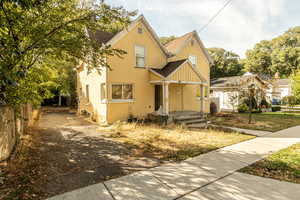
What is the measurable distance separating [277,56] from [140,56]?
46.7 meters

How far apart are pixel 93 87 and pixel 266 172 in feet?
39.9

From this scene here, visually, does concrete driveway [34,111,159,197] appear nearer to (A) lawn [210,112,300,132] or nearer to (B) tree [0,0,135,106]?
(B) tree [0,0,135,106]

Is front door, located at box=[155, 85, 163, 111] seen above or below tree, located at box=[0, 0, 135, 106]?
below

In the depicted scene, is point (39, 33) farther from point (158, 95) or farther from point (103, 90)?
point (158, 95)

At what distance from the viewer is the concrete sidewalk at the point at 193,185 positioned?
3.04 metres

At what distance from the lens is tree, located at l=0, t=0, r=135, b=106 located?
12.7 ft

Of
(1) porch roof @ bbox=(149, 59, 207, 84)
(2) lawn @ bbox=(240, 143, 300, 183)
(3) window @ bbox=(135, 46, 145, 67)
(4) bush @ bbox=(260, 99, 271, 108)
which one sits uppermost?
(3) window @ bbox=(135, 46, 145, 67)

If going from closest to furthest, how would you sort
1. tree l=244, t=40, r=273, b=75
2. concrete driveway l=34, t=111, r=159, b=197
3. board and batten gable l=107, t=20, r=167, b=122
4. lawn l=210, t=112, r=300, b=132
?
concrete driveway l=34, t=111, r=159, b=197, lawn l=210, t=112, r=300, b=132, board and batten gable l=107, t=20, r=167, b=122, tree l=244, t=40, r=273, b=75

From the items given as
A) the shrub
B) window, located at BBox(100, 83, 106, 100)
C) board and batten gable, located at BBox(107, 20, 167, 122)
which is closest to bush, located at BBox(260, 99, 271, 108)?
the shrub

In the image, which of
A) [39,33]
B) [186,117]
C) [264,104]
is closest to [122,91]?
[186,117]

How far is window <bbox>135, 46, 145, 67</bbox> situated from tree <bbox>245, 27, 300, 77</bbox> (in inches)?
1547

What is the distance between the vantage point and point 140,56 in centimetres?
1180

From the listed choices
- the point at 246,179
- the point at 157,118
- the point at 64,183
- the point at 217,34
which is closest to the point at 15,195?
the point at 64,183

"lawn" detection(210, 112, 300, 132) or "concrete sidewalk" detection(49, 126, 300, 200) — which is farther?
"lawn" detection(210, 112, 300, 132)
